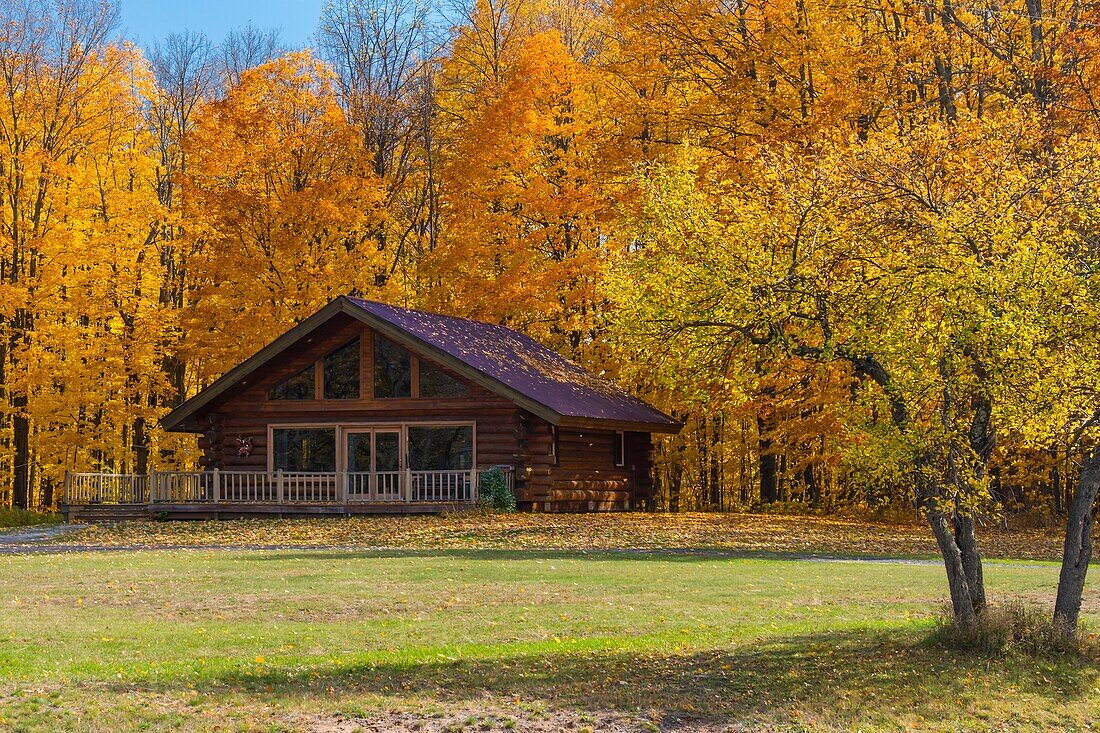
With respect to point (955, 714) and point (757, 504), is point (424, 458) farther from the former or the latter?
point (955, 714)

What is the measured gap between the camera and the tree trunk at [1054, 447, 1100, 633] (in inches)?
505

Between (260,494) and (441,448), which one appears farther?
(260,494)

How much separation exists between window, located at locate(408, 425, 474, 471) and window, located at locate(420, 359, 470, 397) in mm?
900

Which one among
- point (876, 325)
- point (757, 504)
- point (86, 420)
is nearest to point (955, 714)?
point (876, 325)

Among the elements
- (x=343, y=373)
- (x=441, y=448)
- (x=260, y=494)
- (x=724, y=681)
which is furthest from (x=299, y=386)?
(x=724, y=681)

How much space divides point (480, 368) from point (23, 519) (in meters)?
14.2

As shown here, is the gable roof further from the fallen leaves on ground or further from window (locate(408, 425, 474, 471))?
the fallen leaves on ground

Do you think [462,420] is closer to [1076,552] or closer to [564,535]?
[564,535]

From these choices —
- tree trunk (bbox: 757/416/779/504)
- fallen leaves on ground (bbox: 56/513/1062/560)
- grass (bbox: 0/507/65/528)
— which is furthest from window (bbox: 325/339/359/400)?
tree trunk (bbox: 757/416/779/504)

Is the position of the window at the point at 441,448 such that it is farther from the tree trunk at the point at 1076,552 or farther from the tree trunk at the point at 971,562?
the tree trunk at the point at 1076,552

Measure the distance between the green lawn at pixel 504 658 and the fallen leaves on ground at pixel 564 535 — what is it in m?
6.59

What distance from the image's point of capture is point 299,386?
114 ft

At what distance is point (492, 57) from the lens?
156 ft

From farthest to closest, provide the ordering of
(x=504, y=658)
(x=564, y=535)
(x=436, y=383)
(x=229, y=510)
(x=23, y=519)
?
(x=23, y=519), (x=436, y=383), (x=229, y=510), (x=564, y=535), (x=504, y=658)
